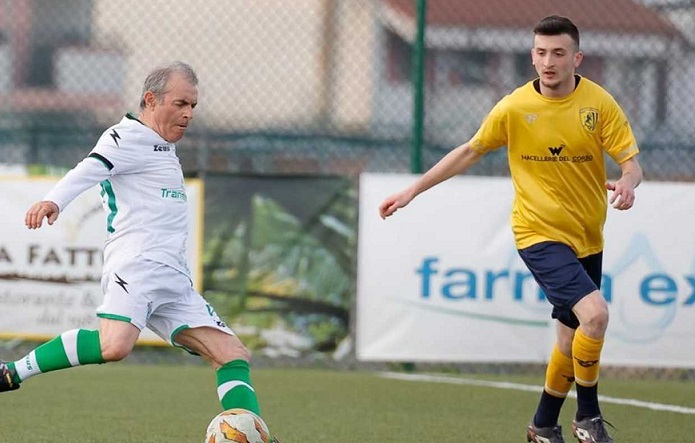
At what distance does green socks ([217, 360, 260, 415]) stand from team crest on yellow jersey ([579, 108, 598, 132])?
6.04 ft

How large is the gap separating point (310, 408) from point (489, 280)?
2.69 metres

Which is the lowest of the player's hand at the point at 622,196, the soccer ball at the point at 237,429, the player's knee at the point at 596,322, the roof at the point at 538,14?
the soccer ball at the point at 237,429

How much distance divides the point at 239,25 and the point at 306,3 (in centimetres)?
280

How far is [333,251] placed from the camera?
1078cm

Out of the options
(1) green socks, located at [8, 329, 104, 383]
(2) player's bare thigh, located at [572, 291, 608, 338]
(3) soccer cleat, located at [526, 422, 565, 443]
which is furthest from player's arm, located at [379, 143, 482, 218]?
(1) green socks, located at [8, 329, 104, 383]

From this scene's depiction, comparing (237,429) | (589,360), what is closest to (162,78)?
(237,429)

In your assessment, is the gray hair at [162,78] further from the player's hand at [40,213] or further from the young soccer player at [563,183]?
the young soccer player at [563,183]

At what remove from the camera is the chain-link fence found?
456 inches

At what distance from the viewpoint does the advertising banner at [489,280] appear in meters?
10.4

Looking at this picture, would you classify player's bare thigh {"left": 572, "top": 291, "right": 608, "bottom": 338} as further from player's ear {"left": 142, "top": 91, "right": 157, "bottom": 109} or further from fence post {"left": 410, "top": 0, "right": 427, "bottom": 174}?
fence post {"left": 410, "top": 0, "right": 427, "bottom": 174}

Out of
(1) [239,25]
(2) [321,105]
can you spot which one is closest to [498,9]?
(2) [321,105]

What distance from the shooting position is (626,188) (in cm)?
601

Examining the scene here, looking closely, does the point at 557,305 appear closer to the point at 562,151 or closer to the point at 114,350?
the point at 562,151

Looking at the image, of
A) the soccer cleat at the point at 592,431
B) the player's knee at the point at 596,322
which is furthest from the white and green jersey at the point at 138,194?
the soccer cleat at the point at 592,431
